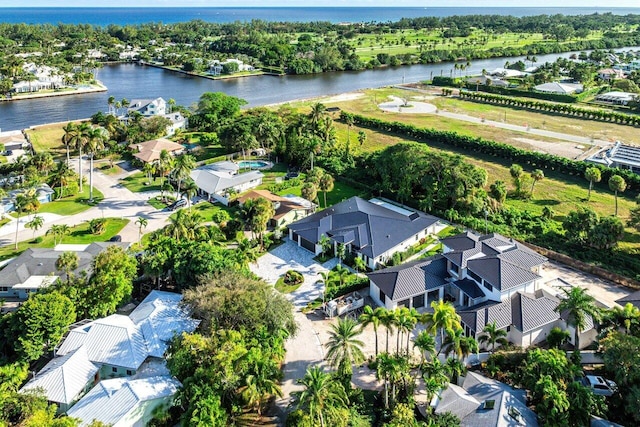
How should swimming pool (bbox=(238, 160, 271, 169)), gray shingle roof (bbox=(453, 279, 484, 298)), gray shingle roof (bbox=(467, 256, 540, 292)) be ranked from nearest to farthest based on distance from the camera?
1. gray shingle roof (bbox=(467, 256, 540, 292))
2. gray shingle roof (bbox=(453, 279, 484, 298))
3. swimming pool (bbox=(238, 160, 271, 169))

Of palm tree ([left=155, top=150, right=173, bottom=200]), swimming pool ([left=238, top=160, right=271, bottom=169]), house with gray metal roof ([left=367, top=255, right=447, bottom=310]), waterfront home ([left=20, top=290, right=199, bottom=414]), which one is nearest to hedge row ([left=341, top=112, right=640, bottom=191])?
swimming pool ([left=238, top=160, right=271, bottom=169])

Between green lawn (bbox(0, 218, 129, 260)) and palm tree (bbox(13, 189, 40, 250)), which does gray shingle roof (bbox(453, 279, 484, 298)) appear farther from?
palm tree (bbox(13, 189, 40, 250))

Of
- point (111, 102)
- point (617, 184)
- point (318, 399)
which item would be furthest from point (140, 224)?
point (111, 102)

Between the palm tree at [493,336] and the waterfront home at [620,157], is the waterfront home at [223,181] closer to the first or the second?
the palm tree at [493,336]

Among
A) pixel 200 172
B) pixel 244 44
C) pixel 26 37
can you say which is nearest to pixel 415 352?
pixel 200 172

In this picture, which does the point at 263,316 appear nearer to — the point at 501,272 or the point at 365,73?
the point at 501,272
